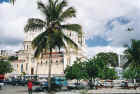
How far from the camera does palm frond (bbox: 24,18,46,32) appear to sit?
21078 millimetres

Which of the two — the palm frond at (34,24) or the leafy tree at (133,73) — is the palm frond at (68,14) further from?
the leafy tree at (133,73)

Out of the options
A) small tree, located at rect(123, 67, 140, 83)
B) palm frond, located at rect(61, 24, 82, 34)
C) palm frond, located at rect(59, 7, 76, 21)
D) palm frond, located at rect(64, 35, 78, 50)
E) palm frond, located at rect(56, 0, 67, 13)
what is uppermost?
palm frond, located at rect(56, 0, 67, 13)

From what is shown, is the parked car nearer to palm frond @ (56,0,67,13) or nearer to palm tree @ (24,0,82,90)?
palm tree @ (24,0,82,90)

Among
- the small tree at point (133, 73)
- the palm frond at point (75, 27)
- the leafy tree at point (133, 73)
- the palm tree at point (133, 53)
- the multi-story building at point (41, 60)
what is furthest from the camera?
the multi-story building at point (41, 60)

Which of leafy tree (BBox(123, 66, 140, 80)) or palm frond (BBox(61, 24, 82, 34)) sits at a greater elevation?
palm frond (BBox(61, 24, 82, 34))

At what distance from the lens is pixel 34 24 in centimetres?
2119

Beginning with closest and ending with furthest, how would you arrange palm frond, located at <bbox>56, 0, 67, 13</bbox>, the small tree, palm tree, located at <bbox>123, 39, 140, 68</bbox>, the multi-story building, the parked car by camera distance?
palm frond, located at <bbox>56, 0, 67, 13</bbox> < the parked car < palm tree, located at <bbox>123, 39, 140, 68</bbox> < the small tree < the multi-story building

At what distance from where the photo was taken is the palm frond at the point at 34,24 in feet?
69.2

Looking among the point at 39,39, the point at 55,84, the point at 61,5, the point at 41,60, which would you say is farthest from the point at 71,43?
the point at 41,60

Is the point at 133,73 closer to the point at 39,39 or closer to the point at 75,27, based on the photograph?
the point at 75,27

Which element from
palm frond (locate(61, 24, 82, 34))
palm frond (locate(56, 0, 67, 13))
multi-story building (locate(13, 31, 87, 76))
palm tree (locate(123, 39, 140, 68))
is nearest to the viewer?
palm frond (locate(61, 24, 82, 34))

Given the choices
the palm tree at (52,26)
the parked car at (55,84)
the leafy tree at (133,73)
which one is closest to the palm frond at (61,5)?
the palm tree at (52,26)

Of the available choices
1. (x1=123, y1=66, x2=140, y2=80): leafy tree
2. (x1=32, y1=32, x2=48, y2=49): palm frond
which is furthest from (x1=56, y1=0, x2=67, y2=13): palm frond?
(x1=123, y1=66, x2=140, y2=80): leafy tree

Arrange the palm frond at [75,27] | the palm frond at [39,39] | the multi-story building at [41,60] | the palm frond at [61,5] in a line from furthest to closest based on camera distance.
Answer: the multi-story building at [41,60]
the palm frond at [61,5]
the palm frond at [39,39]
the palm frond at [75,27]
